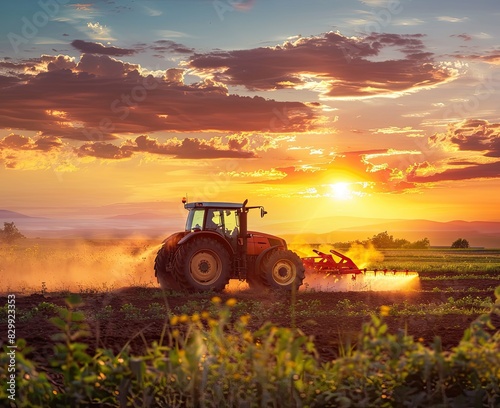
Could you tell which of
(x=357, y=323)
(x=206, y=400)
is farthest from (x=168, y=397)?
(x=357, y=323)

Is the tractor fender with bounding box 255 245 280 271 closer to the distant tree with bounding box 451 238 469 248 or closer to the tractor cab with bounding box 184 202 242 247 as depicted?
the tractor cab with bounding box 184 202 242 247

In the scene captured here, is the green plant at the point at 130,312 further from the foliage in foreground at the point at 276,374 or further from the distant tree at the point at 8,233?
the distant tree at the point at 8,233

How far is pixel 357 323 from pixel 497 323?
8.71 ft

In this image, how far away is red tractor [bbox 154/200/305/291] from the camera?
2159 centimetres

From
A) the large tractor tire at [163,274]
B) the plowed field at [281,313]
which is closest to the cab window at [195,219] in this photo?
the large tractor tire at [163,274]

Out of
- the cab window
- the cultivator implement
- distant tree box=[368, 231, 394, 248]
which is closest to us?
the cab window

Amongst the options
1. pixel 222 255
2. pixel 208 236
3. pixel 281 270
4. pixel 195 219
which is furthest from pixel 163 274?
pixel 281 270

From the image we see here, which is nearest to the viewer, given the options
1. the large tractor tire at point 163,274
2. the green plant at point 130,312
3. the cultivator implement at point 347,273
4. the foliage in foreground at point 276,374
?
the foliage in foreground at point 276,374

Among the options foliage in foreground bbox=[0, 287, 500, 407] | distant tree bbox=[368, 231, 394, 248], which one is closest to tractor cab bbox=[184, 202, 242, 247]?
foliage in foreground bbox=[0, 287, 500, 407]

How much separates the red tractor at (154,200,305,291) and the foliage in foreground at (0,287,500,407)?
14672 mm

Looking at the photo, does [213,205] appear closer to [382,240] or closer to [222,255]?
[222,255]

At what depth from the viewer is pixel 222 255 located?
21672 millimetres

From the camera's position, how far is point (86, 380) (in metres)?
6.19

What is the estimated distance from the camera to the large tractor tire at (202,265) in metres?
21.5
